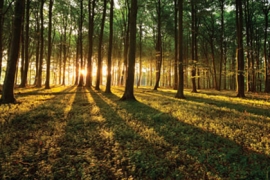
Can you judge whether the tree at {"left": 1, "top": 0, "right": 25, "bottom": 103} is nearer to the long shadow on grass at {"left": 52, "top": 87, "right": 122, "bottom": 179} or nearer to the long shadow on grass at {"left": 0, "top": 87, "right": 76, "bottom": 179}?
the long shadow on grass at {"left": 0, "top": 87, "right": 76, "bottom": 179}

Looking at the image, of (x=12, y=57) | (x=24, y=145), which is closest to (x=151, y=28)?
(x=12, y=57)

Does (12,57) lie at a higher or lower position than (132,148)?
higher

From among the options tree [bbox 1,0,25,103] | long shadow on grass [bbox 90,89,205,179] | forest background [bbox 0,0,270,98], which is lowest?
long shadow on grass [bbox 90,89,205,179]

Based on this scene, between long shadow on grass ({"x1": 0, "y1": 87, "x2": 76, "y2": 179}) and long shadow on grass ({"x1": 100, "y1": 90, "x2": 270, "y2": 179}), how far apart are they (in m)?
3.41

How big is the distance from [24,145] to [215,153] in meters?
5.46

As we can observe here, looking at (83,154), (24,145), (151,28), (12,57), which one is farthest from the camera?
(151,28)

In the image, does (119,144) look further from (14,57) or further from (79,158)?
(14,57)

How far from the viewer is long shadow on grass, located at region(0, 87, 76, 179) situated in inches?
152

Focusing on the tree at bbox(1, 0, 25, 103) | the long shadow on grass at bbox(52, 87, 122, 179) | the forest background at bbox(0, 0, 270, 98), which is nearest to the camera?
the long shadow on grass at bbox(52, 87, 122, 179)

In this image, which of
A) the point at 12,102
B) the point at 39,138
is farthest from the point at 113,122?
the point at 12,102

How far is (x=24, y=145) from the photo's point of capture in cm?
512

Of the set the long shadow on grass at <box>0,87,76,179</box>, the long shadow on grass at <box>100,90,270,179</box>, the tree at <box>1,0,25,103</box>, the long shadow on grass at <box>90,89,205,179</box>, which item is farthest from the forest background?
the long shadow on grass at <box>90,89,205,179</box>

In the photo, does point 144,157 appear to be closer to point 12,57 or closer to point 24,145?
point 24,145

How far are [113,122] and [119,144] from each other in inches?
96.7
